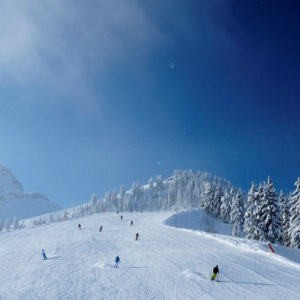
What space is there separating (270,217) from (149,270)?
2828 cm

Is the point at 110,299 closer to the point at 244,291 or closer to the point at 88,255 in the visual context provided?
the point at 244,291

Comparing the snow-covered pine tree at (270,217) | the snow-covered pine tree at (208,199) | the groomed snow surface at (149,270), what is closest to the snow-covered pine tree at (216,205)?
the snow-covered pine tree at (208,199)

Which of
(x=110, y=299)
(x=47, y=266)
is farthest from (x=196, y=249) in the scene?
(x=47, y=266)

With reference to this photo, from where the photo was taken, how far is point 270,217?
3984 cm

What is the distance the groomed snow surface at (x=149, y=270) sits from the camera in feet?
52.5

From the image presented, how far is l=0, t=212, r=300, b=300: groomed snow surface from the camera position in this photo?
16016mm

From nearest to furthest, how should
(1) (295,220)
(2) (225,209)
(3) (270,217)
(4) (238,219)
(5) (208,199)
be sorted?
1. (1) (295,220)
2. (3) (270,217)
3. (4) (238,219)
4. (2) (225,209)
5. (5) (208,199)

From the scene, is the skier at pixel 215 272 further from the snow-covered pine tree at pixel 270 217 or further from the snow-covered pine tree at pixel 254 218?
the snow-covered pine tree at pixel 254 218

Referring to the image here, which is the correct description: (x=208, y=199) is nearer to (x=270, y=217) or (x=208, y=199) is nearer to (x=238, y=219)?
(x=238, y=219)

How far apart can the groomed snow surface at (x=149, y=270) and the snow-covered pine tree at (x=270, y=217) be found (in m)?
10.0

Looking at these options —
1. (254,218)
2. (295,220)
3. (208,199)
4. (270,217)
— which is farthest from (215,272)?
(208,199)

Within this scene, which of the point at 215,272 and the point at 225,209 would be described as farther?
the point at 225,209

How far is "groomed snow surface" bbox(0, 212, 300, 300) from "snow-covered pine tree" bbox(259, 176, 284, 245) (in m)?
10.0

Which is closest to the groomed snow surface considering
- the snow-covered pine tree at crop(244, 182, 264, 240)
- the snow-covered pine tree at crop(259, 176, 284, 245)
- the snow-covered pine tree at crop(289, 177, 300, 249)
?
the snow-covered pine tree at crop(289, 177, 300, 249)
